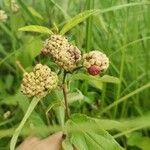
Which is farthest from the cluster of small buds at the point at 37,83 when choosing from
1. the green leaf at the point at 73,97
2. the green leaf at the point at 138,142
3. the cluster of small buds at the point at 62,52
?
the green leaf at the point at 138,142

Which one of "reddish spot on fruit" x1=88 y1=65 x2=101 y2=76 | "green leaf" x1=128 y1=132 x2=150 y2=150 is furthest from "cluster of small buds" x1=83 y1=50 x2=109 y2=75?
"green leaf" x1=128 y1=132 x2=150 y2=150

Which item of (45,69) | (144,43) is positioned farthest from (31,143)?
(144,43)

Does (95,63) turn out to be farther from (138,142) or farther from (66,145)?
(138,142)

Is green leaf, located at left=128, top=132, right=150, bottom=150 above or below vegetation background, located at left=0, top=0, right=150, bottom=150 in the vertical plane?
below

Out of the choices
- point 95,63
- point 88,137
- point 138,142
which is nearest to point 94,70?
point 95,63

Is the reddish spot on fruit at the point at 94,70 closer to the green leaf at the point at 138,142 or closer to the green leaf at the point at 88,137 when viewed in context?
the green leaf at the point at 88,137

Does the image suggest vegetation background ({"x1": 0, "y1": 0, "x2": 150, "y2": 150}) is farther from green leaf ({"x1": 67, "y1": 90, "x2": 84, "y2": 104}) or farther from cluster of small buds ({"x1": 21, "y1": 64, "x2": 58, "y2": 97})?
cluster of small buds ({"x1": 21, "y1": 64, "x2": 58, "y2": 97})
